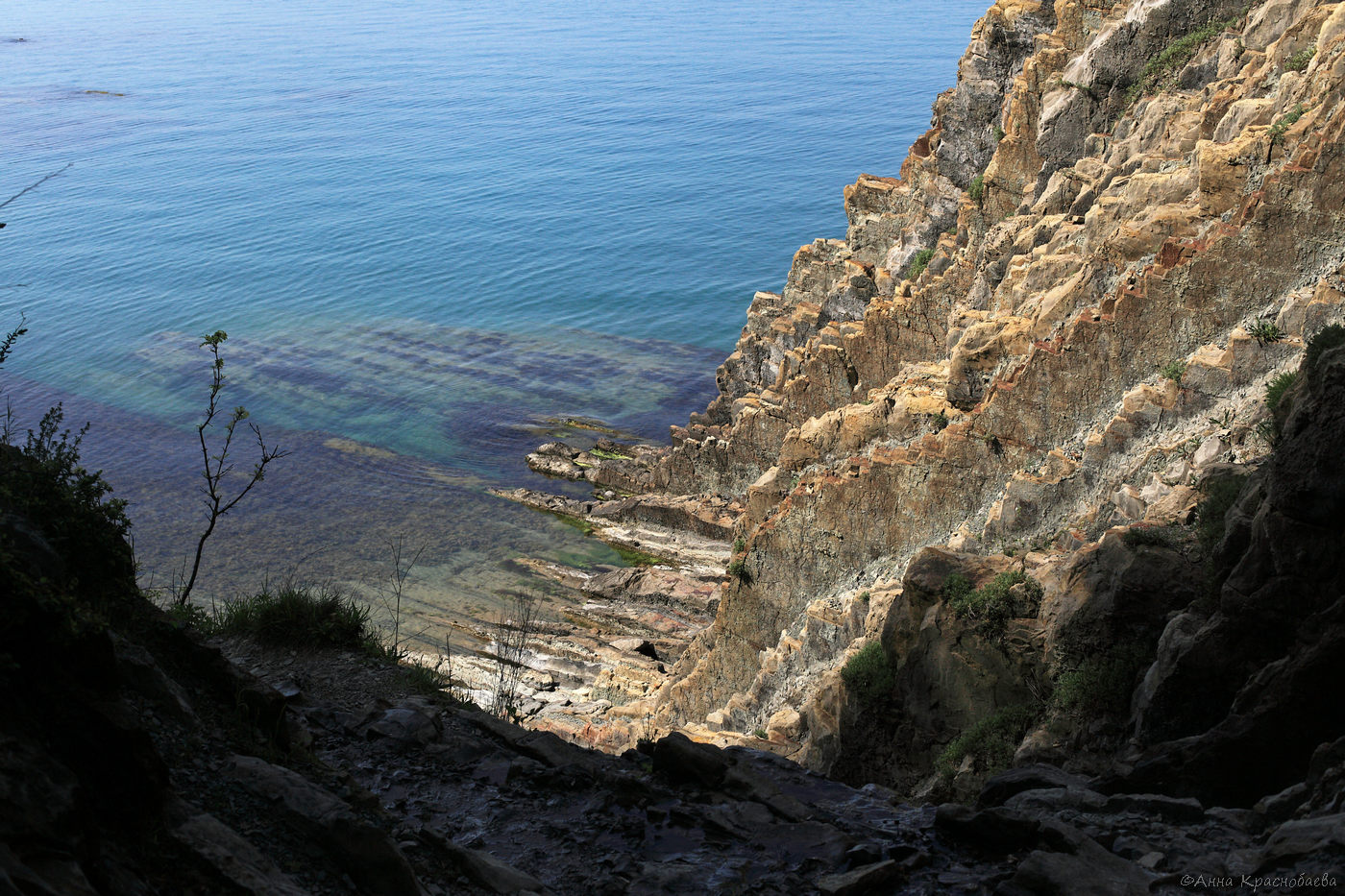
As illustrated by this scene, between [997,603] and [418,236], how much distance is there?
3102 inches

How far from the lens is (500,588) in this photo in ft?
128

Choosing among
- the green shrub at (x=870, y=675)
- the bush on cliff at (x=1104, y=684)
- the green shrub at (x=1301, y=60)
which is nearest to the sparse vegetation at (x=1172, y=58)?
the green shrub at (x=1301, y=60)

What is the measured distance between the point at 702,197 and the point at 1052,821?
82.0 meters

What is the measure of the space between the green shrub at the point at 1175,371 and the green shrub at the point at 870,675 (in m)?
7.04

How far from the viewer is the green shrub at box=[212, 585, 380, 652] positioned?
536 inches

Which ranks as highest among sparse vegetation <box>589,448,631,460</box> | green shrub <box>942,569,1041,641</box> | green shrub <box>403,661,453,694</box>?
sparse vegetation <box>589,448,631,460</box>

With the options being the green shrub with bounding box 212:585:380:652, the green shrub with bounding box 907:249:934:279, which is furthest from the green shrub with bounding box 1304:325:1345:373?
the green shrub with bounding box 907:249:934:279

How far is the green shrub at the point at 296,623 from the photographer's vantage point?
13.6 metres

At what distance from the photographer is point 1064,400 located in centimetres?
1922

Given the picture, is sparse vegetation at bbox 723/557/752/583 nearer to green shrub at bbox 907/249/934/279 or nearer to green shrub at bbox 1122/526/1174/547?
green shrub at bbox 1122/526/1174/547

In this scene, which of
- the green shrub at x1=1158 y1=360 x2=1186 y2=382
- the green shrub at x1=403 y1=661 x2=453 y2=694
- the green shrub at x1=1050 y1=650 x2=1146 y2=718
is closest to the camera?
the green shrub at x1=1050 y1=650 x2=1146 y2=718

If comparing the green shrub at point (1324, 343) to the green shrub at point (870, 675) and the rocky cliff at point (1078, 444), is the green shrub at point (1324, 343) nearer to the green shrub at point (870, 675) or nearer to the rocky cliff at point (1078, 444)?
the rocky cliff at point (1078, 444)

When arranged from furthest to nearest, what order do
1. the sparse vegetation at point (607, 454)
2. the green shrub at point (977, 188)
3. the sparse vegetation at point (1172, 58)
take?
the sparse vegetation at point (607, 454) < the green shrub at point (977, 188) < the sparse vegetation at point (1172, 58)

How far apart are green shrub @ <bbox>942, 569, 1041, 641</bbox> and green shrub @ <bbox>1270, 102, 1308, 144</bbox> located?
9.82 m
